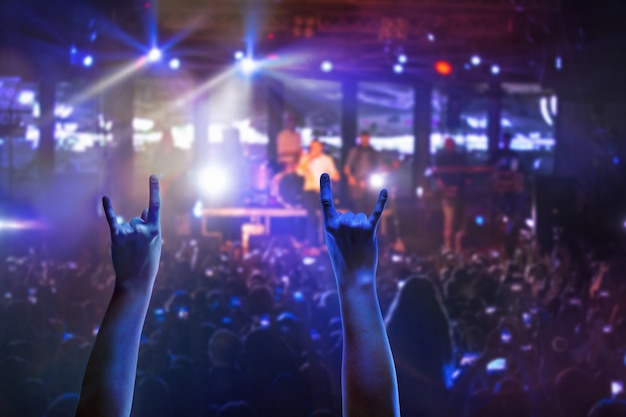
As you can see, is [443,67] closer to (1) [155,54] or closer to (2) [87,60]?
(1) [155,54]

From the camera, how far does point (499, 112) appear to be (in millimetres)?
17016

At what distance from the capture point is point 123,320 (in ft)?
4.72

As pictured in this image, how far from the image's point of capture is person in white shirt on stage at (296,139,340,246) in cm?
1192

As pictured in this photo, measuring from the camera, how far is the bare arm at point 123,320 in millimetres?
1361

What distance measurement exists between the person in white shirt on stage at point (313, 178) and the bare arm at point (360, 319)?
34.0ft

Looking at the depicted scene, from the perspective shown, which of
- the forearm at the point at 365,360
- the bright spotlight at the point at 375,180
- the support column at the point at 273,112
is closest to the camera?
the forearm at the point at 365,360

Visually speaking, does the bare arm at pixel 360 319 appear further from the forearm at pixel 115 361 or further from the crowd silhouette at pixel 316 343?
the forearm at pixel 115 361

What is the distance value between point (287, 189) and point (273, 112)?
4072 millimetres

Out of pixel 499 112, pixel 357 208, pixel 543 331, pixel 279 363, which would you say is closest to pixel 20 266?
pixel 279 363

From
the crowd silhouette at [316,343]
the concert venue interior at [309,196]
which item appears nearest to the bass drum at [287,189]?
the concert venue interior at [309,196]

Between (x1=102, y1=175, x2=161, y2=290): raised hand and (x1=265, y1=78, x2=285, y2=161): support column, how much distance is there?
14.7 meters

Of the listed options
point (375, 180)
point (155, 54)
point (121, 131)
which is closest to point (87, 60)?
point (155, 54)

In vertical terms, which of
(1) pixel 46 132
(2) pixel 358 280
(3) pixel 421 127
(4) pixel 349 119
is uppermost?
(4) pixel 349 119

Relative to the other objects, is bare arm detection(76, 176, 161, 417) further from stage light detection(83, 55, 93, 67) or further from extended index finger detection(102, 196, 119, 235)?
stage light detection(83, 55, 93, 67)
